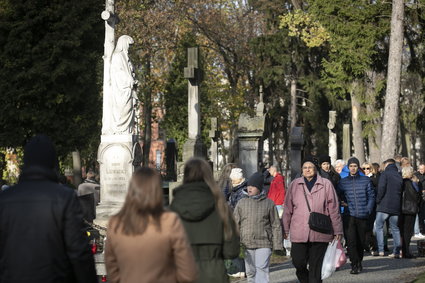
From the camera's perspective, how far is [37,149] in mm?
6176

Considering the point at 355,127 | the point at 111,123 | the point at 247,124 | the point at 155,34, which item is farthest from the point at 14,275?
the point at 155,34

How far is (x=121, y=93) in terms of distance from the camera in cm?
1953

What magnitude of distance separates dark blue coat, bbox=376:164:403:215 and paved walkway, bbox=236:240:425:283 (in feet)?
2.91

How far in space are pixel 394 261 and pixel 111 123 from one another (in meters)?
6.35

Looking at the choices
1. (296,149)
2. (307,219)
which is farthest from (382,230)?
(296,149)

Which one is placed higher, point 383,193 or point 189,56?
point 189,56

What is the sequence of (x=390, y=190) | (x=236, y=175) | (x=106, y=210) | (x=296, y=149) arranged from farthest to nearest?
(x=296, y=149), (x=106, y=210), (x=390, y=190), (x=236, y=175)

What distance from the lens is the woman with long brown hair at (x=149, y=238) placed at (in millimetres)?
5883

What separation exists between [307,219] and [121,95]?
29.7 feet

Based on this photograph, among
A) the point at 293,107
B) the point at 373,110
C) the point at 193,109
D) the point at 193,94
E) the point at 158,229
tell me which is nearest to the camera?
the point at 158,229

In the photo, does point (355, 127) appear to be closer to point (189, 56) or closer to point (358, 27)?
point (358, 27)

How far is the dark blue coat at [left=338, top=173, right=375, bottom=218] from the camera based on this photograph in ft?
48.5

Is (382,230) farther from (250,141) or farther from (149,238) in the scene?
(149,238)

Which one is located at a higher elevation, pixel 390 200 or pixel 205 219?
pixel 390 200
